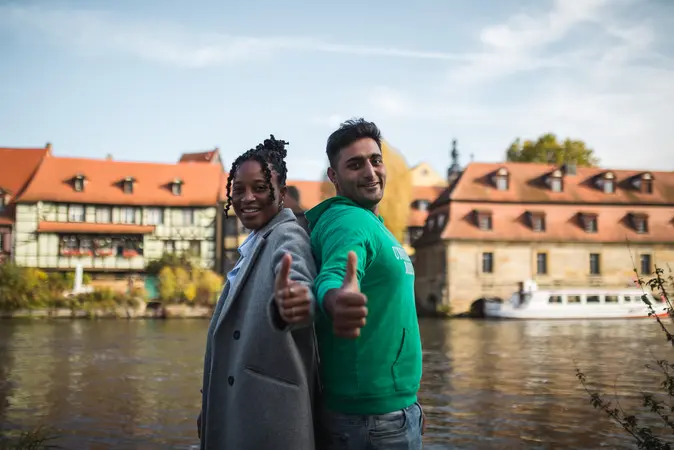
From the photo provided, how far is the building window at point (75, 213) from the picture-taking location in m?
45.4

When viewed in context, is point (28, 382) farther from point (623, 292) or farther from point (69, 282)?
point (623, 292)

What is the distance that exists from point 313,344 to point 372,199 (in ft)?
2.12

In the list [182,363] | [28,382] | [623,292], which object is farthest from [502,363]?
[623,292]

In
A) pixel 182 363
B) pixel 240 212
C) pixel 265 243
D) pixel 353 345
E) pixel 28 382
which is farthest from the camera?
pixel 182 363

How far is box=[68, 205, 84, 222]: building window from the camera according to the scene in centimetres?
4538

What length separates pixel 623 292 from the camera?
41812 millimetres

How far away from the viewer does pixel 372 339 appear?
2.83m

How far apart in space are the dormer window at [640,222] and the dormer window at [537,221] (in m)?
5.94

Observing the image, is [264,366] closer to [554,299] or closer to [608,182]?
[554,299]

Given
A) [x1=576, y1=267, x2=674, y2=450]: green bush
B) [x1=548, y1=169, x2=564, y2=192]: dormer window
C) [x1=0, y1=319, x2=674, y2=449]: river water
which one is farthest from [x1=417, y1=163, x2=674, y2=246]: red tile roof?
[x1=576, y1=267, x2=674, y2=450]: green bush

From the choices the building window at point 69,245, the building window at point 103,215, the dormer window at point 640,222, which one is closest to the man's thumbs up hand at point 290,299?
the building window at point 69,245

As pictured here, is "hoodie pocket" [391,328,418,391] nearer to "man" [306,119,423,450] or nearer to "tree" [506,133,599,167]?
"man" [306,119,423,450]

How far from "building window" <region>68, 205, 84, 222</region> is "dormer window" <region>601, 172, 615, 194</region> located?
32781mm

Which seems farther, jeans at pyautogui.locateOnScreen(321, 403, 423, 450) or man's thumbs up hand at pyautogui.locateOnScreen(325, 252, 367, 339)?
jeans at pyautogui.locateOnScreen(321, 403, 423, 450)
